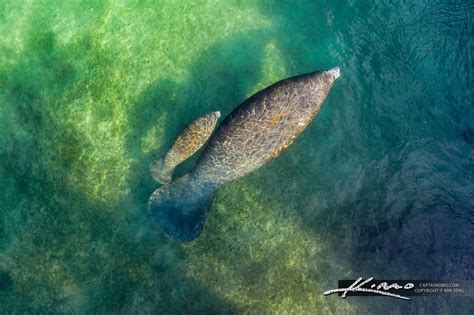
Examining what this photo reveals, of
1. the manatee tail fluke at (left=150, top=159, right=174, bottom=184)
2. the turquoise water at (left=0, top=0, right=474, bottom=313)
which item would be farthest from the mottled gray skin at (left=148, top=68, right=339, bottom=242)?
the turquoise water at (left=0, top=0, right=474, bottom=313)

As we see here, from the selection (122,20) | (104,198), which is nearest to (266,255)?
(104,198)

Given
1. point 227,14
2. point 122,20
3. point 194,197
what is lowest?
point 194,197

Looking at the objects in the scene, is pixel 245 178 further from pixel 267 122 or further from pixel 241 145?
pixel 267 122

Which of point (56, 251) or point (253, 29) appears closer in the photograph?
point (56, 251)

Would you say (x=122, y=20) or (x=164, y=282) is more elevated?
(x=122, y=20)

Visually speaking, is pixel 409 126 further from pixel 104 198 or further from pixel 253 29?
pixel 104 198

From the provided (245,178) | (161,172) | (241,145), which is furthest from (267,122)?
(161,172)

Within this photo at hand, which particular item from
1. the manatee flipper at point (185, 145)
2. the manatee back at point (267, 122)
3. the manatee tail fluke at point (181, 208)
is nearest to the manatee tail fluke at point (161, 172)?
the manatee flipper at point (185, 145)
